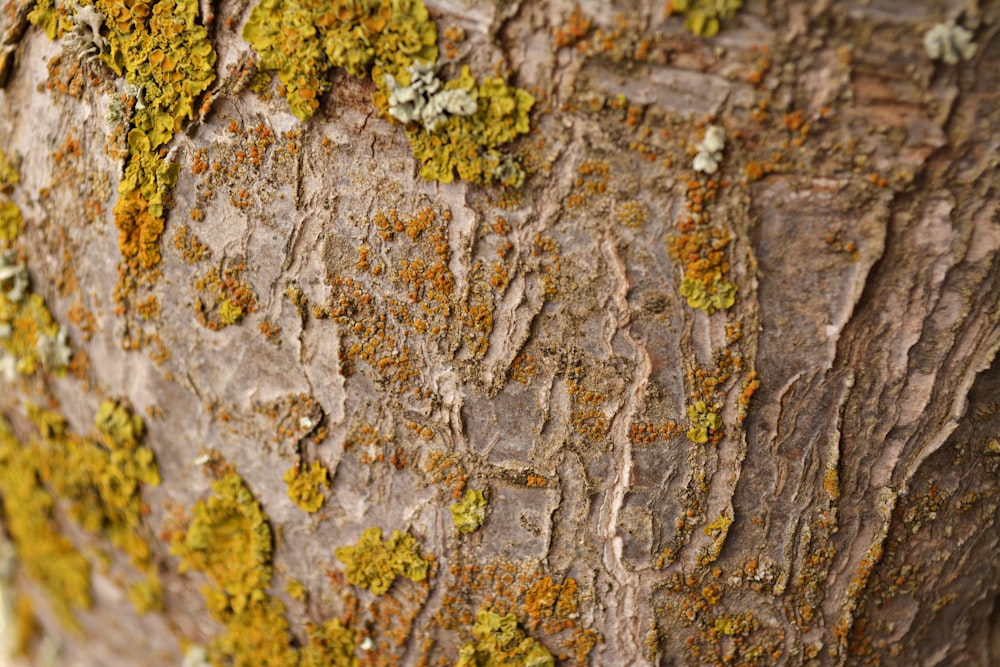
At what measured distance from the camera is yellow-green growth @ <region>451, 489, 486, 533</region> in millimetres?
1329

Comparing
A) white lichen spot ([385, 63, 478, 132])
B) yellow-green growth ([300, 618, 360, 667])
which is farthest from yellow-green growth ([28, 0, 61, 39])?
yellow-green growth ([300, 618, 360, 667])

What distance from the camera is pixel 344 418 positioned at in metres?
1.33

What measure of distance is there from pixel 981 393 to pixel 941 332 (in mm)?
174

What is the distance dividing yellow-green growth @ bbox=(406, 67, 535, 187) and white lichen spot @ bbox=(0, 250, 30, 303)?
103cm

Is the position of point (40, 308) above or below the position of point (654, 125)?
below

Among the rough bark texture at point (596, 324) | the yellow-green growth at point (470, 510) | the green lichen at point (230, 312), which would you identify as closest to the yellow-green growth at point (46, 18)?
the rough bark texture at point (596, 324)

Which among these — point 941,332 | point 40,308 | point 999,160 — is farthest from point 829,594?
point 40,308

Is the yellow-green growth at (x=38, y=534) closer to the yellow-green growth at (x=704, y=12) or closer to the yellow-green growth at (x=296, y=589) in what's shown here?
the yellow-green growth at (x=296, y=589)

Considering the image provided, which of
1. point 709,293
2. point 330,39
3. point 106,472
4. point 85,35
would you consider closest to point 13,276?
point 106,472

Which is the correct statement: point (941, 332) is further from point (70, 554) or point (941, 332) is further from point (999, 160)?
point (70, 554)

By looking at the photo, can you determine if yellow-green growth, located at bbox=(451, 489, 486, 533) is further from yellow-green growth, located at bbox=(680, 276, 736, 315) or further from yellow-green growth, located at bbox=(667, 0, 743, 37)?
yellow-green growth, located at bbox=(667, 0, 743, 37)

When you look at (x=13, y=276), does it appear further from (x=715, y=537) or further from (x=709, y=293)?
(x=715, y=537)

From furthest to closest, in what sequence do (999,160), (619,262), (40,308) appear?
(40,308)
(619,262)
(999,160)

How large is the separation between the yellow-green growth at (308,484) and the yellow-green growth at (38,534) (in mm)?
884
